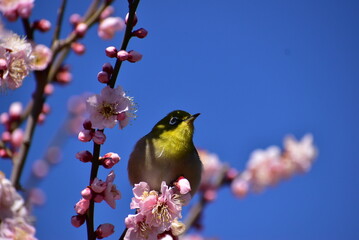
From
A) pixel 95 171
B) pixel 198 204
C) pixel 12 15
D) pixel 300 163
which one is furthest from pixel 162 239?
pixel 300 163

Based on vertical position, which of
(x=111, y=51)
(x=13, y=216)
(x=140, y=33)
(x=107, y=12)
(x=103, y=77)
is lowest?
(x=13, y=216)

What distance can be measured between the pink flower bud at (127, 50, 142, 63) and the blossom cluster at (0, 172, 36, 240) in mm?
778

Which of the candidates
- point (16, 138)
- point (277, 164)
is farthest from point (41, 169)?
point (277, 164)

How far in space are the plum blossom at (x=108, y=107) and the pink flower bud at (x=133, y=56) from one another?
0.41ft

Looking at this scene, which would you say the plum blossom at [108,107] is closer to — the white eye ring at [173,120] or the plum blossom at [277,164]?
the white eye ring at [173,120]

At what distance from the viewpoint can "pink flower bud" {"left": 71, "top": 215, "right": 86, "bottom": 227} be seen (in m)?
1.89

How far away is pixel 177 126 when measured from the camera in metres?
2.82

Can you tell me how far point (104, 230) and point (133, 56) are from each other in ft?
2.42

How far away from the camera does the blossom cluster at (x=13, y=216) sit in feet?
6.27

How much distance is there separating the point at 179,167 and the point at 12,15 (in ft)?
4.96

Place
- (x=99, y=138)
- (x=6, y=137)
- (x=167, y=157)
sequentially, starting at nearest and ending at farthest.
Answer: (x=99, y=138) → (x=167, y=157) → (x=6, y=137)

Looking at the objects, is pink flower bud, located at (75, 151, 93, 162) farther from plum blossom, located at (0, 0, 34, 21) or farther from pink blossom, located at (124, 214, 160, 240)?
plum blossom, located at (0, 0, 34, 21)

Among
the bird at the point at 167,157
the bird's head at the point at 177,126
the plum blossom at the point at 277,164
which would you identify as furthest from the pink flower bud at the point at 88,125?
the plum blossom at the point at 277,164

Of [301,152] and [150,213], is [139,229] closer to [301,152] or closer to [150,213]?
[150,213]
